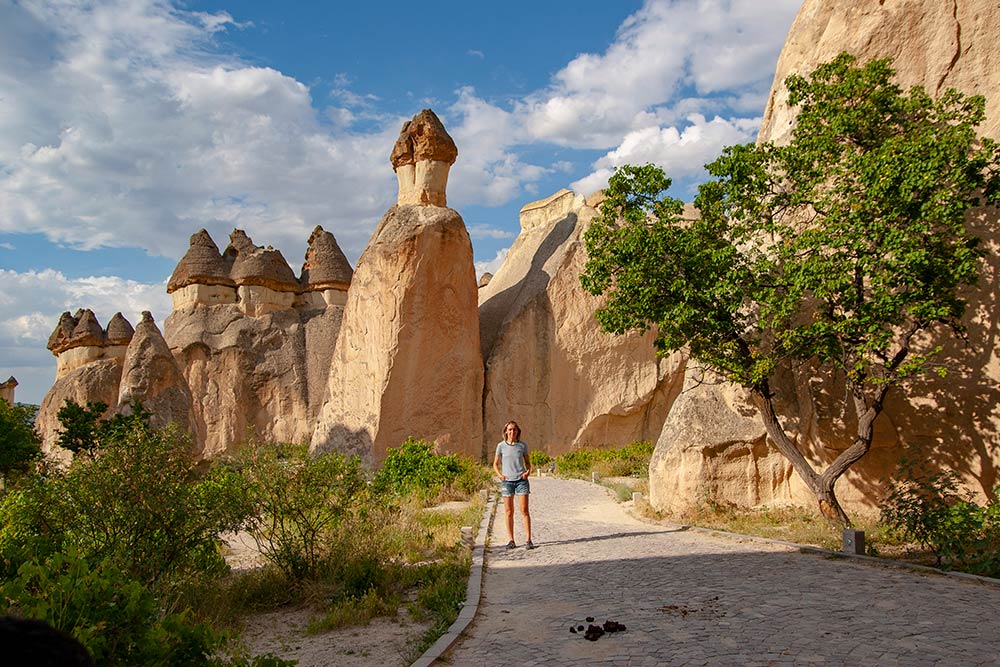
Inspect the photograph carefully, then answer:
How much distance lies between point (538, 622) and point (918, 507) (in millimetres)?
4756

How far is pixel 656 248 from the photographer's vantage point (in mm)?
9391

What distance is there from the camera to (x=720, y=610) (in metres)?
5.52

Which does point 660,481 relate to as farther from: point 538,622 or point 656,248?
point 538,622

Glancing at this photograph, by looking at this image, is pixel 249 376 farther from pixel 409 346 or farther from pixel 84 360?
pixel 409 346

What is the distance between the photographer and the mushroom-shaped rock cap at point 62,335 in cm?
2652

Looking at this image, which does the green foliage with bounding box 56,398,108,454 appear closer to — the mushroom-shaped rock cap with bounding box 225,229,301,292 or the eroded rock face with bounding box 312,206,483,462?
the eroded rock face with bounding box 312,206,483,462

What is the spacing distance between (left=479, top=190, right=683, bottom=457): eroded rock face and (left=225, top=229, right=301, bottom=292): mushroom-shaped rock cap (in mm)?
9122

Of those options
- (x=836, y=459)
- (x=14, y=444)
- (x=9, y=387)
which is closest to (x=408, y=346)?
(x=14, y=444)

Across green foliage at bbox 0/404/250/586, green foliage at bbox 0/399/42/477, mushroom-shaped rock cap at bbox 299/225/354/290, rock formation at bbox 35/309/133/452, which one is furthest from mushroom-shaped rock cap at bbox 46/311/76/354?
green foliage at bbox 0/404/250/586

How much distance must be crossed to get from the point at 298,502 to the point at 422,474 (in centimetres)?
685

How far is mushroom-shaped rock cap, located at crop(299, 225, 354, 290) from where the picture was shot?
87.4 feet

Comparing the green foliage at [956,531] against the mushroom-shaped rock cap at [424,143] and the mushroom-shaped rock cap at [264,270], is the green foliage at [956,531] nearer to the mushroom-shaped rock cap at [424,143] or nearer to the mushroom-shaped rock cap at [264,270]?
the mushroom-shaped rock cap at [424,143]

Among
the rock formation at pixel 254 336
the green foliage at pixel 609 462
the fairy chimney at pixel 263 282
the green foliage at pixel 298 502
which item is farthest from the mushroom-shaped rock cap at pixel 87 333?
the green foliage at pixel 298 502

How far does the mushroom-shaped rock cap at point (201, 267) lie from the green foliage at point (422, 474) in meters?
A: 14.5
